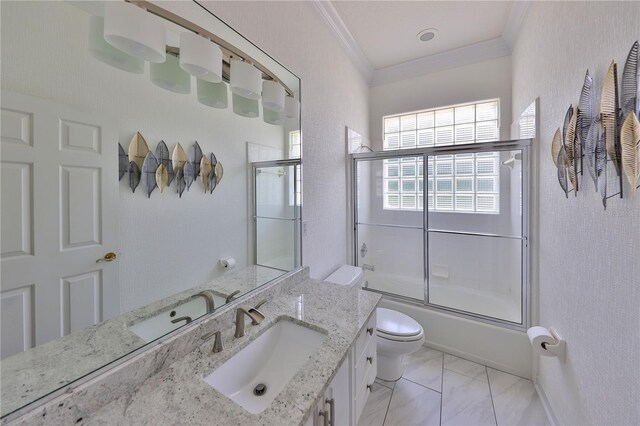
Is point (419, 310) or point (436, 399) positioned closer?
point (436, 399)

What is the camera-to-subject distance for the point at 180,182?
3.18 feet

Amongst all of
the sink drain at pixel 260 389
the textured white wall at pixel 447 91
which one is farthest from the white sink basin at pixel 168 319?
the textured white wall at pixel 447 91

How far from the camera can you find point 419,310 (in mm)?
2232

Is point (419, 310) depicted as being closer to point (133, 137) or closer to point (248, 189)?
point (248, 189)

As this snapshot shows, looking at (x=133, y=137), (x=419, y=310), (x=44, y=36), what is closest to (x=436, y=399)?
(x=419, y=310)

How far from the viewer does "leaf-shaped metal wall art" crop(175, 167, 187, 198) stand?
3.14 feet

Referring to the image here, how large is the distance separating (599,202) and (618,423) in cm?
81

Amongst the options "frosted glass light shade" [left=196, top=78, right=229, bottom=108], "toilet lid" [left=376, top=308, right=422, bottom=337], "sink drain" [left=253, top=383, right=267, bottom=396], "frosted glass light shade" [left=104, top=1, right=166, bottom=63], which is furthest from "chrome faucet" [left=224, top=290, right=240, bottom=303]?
"toilet lid" [left=376, top=308, right=422, bottom=337]

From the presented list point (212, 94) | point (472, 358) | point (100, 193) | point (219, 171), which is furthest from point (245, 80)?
point (472, 358)

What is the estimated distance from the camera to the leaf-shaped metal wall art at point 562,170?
1.25 m

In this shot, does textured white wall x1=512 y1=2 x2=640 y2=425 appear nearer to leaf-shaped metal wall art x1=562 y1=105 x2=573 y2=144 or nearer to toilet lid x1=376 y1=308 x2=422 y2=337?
leaf-shaped metal wall art x1=562 y1=105 x2=573 y2=144

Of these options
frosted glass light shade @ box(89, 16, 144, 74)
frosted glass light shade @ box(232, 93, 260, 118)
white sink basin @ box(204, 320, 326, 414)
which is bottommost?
white sink basin @ box(204, 320, 326, 414)

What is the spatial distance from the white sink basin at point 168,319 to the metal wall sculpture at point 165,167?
1.45 ft

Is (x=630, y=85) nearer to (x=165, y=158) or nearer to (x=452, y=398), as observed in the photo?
(x=165, y=158)
